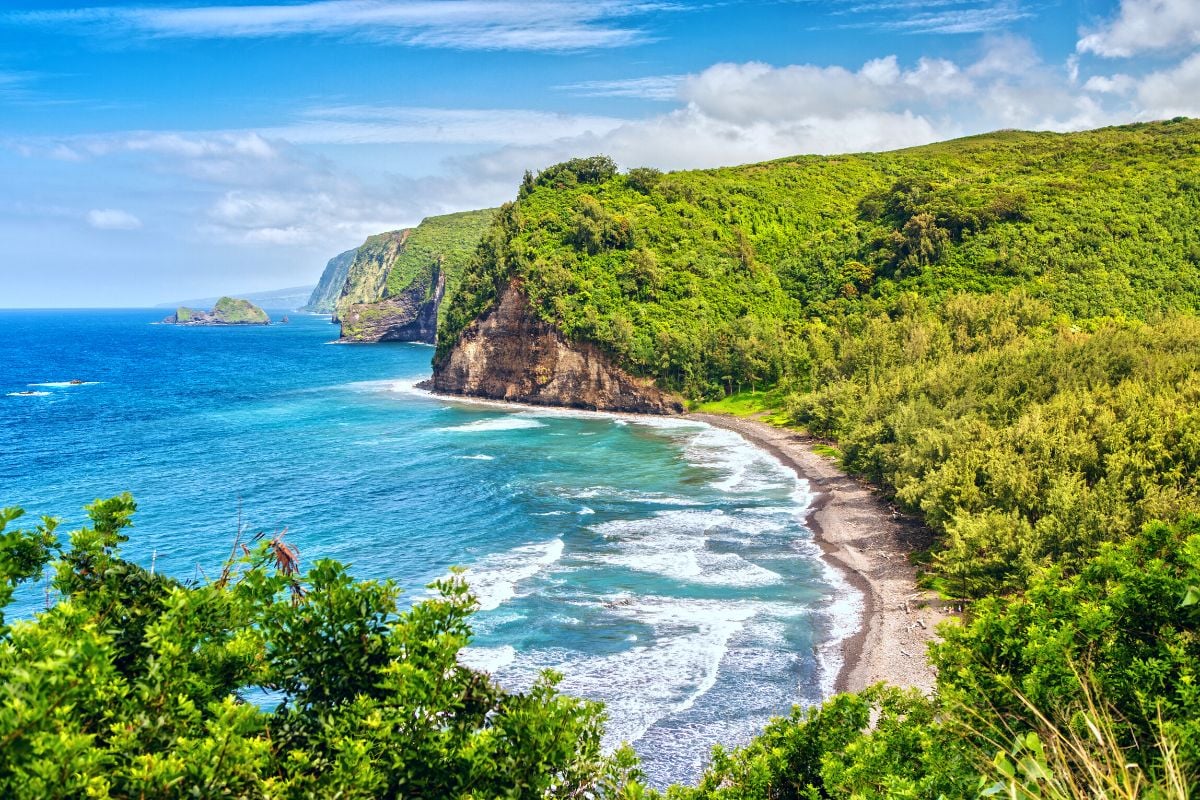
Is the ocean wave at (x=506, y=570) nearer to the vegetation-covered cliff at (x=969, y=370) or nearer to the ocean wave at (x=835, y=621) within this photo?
the ocean wave at (x=835, y=621)

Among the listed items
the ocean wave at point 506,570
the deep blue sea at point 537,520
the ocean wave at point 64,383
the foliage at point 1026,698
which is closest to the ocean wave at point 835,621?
the deep blue sea at point 537,520

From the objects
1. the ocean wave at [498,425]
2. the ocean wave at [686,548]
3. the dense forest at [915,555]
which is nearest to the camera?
the dense forest at [915,555]

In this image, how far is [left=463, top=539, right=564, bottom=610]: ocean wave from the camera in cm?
4747

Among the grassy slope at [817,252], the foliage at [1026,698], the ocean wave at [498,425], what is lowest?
the ocean wave at [498,425]

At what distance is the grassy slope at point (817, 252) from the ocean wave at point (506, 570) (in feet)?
193

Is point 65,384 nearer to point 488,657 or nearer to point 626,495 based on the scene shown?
point 626,495

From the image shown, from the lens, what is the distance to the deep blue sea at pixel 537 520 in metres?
38.6

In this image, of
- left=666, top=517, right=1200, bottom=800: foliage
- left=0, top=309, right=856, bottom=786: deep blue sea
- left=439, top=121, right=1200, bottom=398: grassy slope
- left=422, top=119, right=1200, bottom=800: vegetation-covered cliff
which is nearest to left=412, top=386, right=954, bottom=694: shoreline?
left=0, top=309, right=856, bottom=786: deep blue sea

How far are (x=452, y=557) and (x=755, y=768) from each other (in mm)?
37271

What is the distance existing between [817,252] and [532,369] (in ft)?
193

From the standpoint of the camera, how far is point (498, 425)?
10356 centimetres

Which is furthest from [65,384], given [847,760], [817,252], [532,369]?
[847,760]

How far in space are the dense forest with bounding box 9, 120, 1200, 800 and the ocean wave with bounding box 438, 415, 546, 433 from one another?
17.6 m

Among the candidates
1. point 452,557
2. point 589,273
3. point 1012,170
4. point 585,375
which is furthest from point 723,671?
point 1012,170
